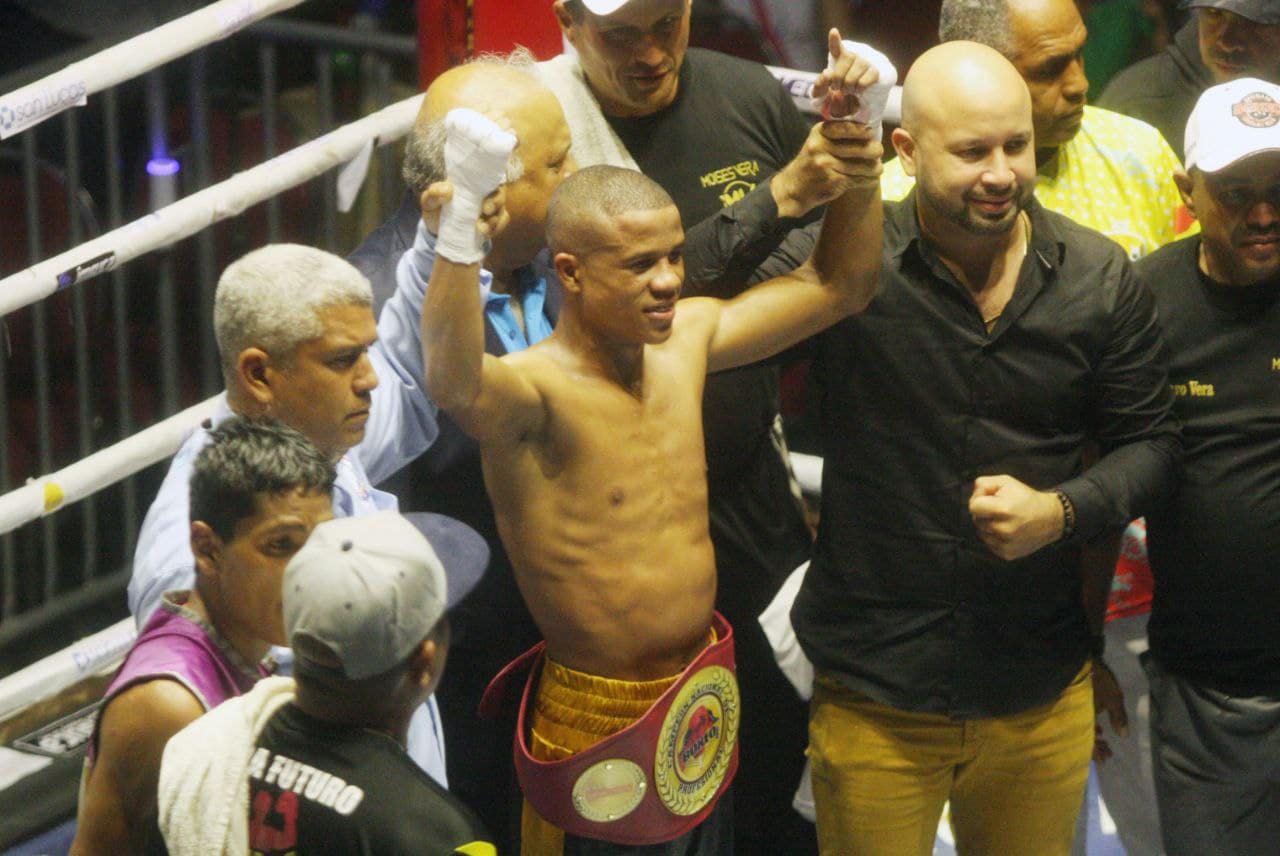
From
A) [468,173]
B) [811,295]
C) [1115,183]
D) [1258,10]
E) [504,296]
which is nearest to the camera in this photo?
[468,173]

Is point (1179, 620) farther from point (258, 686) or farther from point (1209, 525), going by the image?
point (258, 686)

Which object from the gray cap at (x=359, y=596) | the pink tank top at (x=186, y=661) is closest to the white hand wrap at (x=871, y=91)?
the gray cap at (x=359, y=596)

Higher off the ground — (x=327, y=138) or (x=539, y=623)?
(x=327, y=138)

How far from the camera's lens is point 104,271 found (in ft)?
10.4

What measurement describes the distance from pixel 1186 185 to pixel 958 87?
47 centimetres

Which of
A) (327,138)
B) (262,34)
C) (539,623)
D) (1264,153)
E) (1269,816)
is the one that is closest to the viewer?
(539,623)

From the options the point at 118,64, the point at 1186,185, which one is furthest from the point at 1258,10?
the point at 118,64

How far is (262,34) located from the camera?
4512mm

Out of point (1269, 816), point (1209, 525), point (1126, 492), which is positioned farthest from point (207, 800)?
point (1269, 816)

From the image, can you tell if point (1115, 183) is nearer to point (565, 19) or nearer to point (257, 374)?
point (565, 19)

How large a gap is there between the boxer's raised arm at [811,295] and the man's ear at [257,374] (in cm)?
67

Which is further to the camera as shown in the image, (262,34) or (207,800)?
(262,34)

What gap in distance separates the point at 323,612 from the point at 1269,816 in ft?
6.07

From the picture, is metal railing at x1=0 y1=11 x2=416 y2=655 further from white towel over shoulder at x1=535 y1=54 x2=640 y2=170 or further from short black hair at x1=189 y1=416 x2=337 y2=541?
short black hair at x1=189 y1=416 x2=337 y2=541
